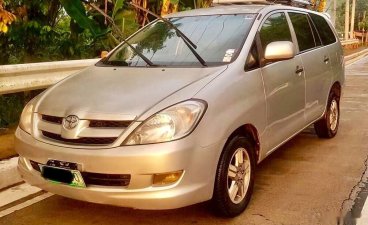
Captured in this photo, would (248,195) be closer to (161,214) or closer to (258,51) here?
(161,214)

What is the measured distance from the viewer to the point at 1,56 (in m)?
8.24

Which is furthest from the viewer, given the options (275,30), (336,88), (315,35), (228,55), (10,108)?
(10,108)

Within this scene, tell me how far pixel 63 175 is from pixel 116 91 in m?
0.73

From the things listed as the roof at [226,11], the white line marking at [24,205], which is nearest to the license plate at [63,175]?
→ the white line marking at [24,205]

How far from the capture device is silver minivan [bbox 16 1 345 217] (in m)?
3.17

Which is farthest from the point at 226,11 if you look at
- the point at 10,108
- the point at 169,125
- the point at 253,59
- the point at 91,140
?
the point at 10,108

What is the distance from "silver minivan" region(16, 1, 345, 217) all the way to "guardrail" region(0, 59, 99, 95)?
1063 millimetres

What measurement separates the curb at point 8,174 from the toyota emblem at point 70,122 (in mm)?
1319

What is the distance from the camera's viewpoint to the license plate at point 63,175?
3.26 m

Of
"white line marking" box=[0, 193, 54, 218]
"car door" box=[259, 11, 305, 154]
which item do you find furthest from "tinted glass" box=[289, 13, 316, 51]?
"white line marking" box=[0, 193, 54, 218]

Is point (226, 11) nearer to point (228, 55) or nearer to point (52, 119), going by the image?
point (228, 55)

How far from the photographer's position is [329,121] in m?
6.14

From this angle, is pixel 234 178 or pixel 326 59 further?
pixel 326 59

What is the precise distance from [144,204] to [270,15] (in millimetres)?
2471
